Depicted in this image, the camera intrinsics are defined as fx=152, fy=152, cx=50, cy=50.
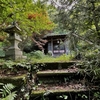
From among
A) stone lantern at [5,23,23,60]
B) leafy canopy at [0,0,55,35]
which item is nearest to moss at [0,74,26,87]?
stone lantern at [5,23,23,60]

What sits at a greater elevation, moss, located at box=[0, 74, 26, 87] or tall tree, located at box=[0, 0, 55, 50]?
tall tree, located at box=[0, 0, 55, 50]

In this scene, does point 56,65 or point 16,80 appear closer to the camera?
point 16,80

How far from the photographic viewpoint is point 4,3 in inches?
168

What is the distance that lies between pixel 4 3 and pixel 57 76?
2.63 m

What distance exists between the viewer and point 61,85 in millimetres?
2766

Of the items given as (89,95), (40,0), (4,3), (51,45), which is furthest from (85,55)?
(51,45)

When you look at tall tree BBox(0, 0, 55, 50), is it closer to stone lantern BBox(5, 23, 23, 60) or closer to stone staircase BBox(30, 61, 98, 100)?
stone lantern BBox(5, 23, 23, 60)

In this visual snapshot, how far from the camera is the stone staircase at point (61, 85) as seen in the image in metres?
2.33

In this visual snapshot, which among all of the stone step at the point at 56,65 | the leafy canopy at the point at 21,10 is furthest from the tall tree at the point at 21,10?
the stone step at the point at 56,65

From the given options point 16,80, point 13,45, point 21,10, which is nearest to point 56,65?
point 16,80

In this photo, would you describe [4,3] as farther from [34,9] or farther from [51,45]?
[51,45]

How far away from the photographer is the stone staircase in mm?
2326

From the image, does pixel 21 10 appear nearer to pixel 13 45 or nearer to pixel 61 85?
pixel 13 45

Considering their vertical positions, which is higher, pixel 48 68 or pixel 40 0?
pixel 40 0
